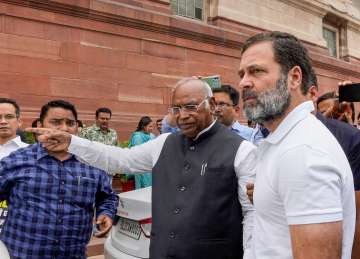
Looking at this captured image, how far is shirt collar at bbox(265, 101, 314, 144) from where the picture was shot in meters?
1.47

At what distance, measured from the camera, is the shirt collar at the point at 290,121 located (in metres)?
1.47

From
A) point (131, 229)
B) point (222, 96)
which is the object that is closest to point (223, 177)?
point (131, 229)

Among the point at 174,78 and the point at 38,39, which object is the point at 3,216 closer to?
the point at 38,39

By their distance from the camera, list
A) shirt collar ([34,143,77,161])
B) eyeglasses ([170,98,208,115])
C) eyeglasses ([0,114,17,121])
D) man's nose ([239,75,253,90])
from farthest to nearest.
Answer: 1. eyeglasses ([0,114,17,121])
2. shirt collar ([34,143,77,161])
3. eyeglasses ([170,98,208,115])
4. man's nose ([239,75,253,90])

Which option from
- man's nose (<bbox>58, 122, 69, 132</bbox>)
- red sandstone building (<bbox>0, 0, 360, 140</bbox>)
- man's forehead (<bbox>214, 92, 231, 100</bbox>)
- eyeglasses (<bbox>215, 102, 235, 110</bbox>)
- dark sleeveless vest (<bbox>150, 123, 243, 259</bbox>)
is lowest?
dark sleeveless vest (<bbox>150, 123, 243, 259</bbox>)

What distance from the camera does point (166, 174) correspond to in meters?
2.52

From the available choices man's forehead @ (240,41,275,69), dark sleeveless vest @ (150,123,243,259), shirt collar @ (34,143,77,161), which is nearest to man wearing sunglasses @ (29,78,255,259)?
dark sleeveless vest @ (150,123,243,259)

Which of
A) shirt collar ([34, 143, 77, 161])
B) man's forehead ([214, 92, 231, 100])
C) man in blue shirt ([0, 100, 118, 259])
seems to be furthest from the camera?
man's forehead ([214, 92, 231, 100])

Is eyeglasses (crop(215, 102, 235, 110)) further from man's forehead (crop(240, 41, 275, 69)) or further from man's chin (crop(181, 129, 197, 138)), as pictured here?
man's forehead (crop(240, 41, 275, 69))

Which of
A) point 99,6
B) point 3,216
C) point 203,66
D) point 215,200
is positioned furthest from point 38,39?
point 215,200

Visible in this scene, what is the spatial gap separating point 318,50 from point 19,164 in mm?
14226

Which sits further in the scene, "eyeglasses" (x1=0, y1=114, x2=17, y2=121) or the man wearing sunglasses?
"eyeglasses" (x1=0, y1=114, x2=17, y2=121)

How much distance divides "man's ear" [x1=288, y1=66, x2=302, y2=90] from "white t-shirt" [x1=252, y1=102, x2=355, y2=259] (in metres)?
0.08

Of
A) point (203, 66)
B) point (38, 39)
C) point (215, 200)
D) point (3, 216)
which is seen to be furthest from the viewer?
point (203, 66)
